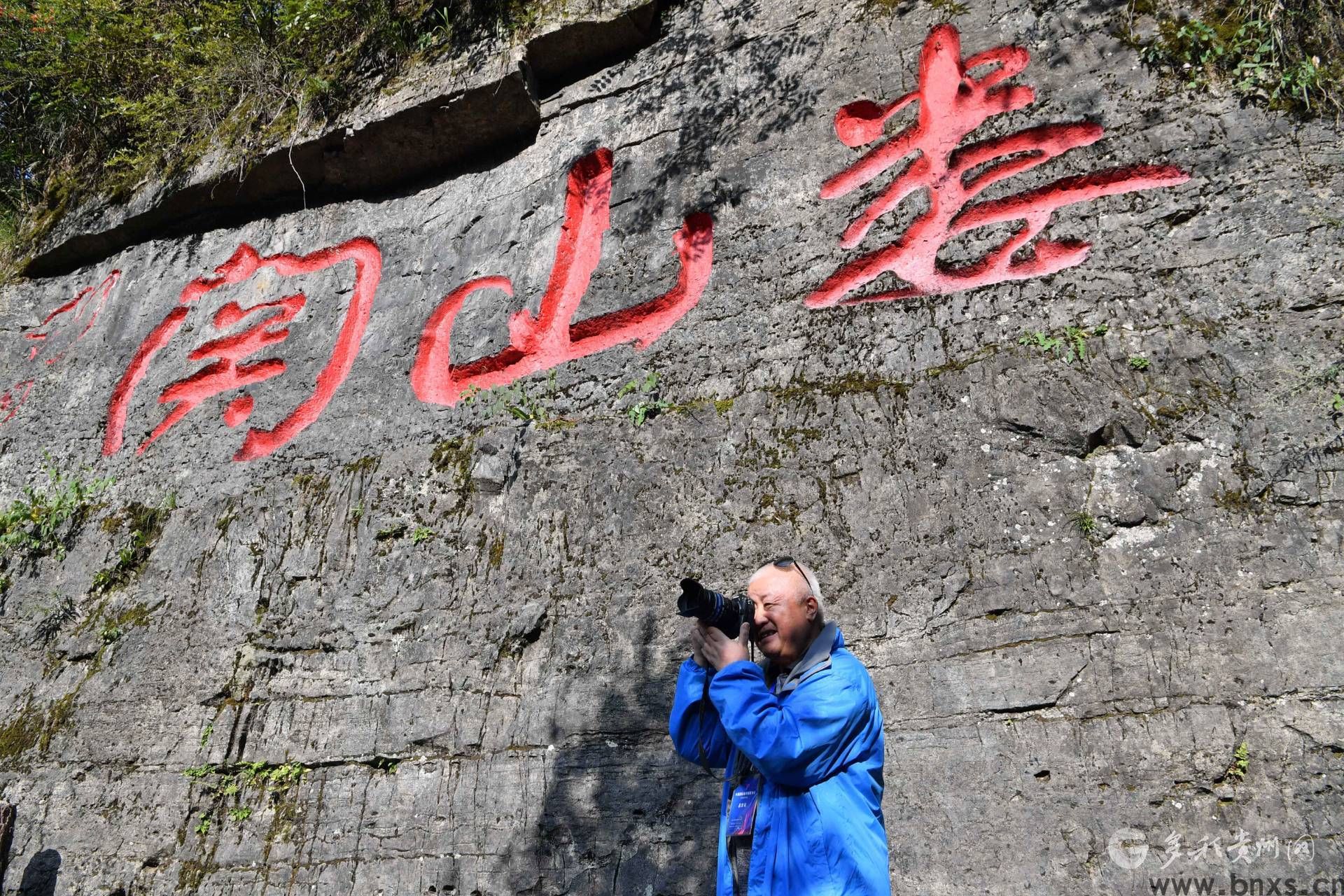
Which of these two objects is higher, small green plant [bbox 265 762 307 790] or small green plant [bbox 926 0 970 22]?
small green plant [bbox 926 0 970 22]

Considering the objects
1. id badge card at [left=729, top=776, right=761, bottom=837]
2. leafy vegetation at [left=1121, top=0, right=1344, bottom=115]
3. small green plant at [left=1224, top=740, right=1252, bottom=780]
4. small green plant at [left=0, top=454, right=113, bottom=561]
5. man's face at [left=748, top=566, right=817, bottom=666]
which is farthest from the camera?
small green plant at [left=0, top=454, right=113, bottom=561]

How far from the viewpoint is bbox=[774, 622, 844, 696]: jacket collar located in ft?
6.82

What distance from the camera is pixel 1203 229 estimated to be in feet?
10.1

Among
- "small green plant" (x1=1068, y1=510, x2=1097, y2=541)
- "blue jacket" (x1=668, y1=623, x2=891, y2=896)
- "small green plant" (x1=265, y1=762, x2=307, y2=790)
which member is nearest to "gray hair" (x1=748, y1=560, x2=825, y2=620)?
"blue jacket" (x1=668, y1=623, x2=891, y2=896)

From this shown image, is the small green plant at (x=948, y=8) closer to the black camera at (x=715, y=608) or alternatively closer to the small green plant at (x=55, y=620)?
the black camera at (x=715, y=608)

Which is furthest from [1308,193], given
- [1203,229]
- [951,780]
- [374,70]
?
[374,70]

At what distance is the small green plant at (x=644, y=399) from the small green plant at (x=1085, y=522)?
58.3 inches

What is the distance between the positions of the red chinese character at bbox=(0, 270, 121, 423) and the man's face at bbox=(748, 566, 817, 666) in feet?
16.1

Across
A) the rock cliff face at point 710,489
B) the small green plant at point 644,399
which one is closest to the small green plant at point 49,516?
the rock cliff face at point 710,489

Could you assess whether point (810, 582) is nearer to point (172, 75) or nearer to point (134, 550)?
point (134, 550)

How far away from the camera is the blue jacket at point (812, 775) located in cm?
185

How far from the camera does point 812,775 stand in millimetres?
1933

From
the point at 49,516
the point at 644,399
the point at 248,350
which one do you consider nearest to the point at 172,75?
the point at 248,350

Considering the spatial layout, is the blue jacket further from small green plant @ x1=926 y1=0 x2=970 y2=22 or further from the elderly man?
small green plant @ x1=926 y1=0 x2=970 y2=22
